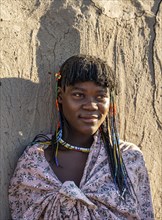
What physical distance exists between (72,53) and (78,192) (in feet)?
3.20

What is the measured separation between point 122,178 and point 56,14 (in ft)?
3.74

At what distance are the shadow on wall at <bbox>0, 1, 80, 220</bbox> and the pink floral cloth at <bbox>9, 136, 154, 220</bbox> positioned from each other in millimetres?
86

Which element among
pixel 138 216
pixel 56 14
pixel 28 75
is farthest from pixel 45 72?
pixel 138 216

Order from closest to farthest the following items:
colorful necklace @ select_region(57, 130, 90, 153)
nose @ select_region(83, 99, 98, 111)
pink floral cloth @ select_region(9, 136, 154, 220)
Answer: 1. pink floral cloth @ select_region(9, 136, 154, 220)
2. nose @ select_region(83, 99, 98, 111)
3. colorful necklace @ select_region(57, 130, 90, 153)

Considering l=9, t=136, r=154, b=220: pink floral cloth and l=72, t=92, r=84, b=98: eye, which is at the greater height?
l=72, t=92, r=84, b=98: eye

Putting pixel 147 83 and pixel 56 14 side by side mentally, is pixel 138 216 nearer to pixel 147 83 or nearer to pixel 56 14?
pixel 147 83

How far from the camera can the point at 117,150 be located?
3.89 meters

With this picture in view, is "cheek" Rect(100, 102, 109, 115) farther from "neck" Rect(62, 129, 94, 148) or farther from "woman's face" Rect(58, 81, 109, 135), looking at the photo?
"neck" Rect(62, 129, 94, 148)

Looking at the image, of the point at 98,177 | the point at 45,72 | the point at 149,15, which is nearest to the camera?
the point at 98,177

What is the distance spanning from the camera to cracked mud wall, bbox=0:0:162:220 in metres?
3.89

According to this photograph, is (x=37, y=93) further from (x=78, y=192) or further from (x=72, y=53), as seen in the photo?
(x=78, y=192)

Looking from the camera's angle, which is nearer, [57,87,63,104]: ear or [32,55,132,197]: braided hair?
[32,55,132,197]: braided hair

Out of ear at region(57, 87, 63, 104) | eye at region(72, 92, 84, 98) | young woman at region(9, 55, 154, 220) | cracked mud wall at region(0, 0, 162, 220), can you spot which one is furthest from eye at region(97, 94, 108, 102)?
cracked mud wall at region(0, 0, 162, 220)

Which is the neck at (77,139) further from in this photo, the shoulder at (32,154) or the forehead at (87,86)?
the forehead at (87,86)
